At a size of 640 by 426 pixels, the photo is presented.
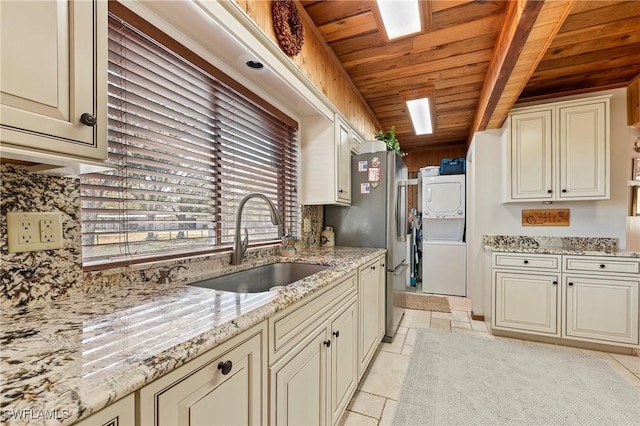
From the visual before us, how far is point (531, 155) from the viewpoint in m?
2.83

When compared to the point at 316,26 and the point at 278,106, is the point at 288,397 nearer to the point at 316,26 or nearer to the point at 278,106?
the point at 278,106

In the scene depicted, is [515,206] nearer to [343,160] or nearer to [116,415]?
[343,160]

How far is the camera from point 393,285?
270 cm

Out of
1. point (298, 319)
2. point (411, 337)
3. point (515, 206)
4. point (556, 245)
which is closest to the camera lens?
point (298, 319)

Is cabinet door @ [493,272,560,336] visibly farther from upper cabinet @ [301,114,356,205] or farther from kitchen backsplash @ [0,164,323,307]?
kitchen backsplash @ [0,164,323,307]

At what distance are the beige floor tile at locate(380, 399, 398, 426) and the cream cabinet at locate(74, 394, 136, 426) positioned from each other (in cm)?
157

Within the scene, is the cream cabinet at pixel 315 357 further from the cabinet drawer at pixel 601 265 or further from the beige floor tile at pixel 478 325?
the cabinet drawer at pixel 601 265

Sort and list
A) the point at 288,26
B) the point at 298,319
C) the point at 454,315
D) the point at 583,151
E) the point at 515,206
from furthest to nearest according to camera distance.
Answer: the point at 454,315, the point at 515,206, the point at 583,151, the point at 288,26, the point at 298,319

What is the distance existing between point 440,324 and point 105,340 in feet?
10.8

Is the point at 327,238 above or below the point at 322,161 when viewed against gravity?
below

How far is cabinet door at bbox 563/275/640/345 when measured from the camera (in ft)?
7.74

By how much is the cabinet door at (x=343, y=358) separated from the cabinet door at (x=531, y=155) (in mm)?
2377

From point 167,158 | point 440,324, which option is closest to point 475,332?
point 440,324

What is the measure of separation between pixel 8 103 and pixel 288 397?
1142 mm
